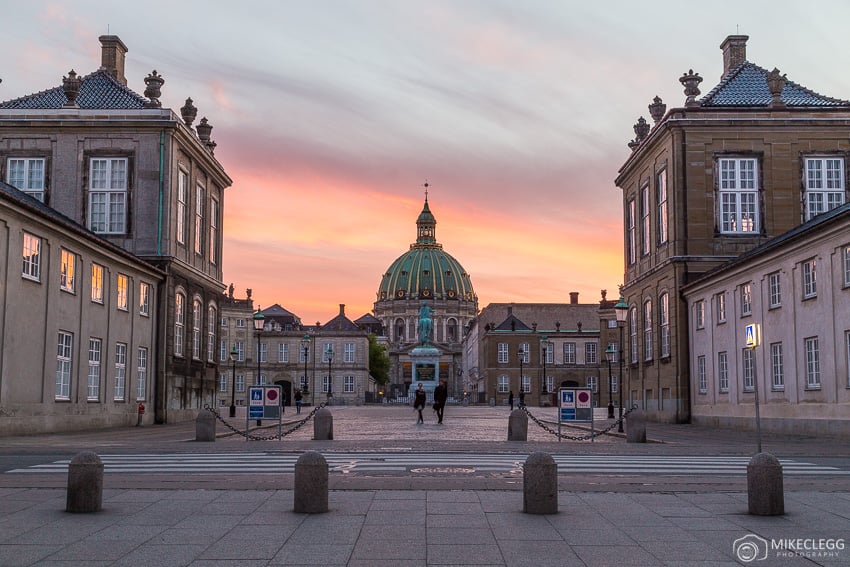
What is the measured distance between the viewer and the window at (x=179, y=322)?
4566 centimetres

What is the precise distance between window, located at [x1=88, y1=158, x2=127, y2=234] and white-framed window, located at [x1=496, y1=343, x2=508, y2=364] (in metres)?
89.2

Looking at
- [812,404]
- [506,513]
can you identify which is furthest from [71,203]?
[506,513]

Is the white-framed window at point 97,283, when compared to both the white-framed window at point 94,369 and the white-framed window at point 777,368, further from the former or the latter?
the white-framed window at point 777,368

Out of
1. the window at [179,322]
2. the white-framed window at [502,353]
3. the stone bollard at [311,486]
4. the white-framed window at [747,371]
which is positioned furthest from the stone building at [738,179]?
the white-framed window at [502,353]

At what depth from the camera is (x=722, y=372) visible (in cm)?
4112

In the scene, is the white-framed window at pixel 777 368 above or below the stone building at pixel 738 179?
below

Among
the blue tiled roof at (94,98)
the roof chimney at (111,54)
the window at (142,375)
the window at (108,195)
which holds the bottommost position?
the window at (142,375)

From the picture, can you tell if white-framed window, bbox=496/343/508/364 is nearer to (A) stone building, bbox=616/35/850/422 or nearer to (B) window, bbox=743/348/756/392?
(A) stone building, bbox=616/35/850/422

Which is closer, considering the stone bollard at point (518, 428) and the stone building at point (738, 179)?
the stone bollard at point (518, 428)

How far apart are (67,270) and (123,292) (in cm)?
593

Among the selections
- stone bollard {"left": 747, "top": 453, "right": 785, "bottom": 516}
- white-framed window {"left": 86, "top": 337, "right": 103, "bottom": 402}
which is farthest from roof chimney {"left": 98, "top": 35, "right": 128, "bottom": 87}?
stone bollard {"left": 747, "top": 453, "right": 785, "bottom": 516}

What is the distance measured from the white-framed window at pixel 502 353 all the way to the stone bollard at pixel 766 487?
118281 millimetres

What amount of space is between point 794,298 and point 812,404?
144 inches

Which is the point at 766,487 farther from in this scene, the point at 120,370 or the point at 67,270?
the point at 120,370
